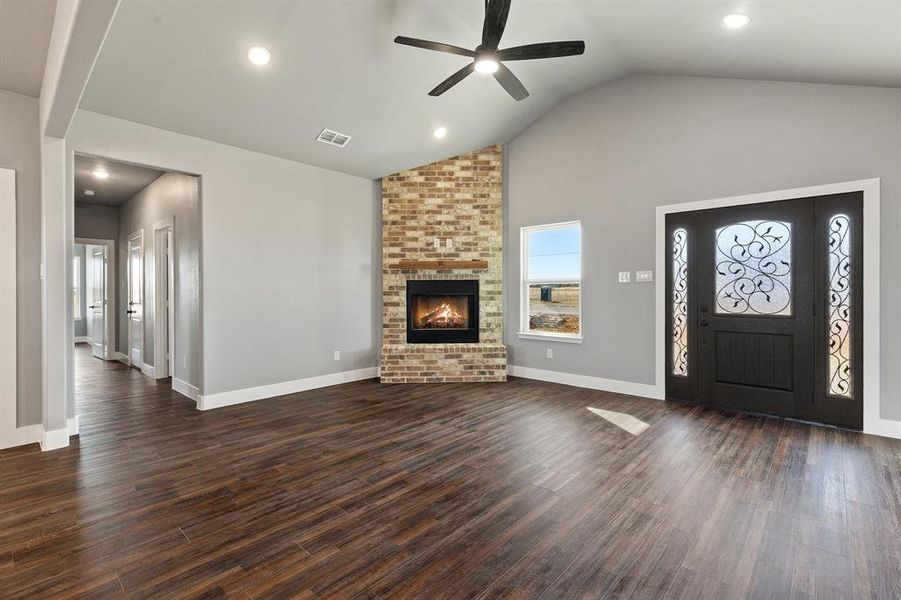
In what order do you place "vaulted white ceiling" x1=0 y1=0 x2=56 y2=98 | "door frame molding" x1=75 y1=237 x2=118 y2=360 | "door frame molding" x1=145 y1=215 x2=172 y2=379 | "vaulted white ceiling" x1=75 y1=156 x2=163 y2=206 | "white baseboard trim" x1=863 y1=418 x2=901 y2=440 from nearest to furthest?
"vaulted white ceiling" x1=0 y1=0 x2=56 y2=98
"white baseboard trim" x1=863 y1=418 x2=901 y2=440
"vaulted white ceiling" x1=75 y1=156 x2=163 y2=206
"door frame molding" x1=145 y1=215 x2=172 y2=379
"door frame molding" x1=75 y1=237 x2=118 y2=360

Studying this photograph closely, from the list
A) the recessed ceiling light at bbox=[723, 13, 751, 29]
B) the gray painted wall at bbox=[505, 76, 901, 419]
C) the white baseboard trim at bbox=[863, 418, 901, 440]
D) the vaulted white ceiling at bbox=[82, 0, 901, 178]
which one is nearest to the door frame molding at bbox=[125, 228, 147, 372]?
the vaulted white ceiling at bbox=[82, 0, 901, 178]

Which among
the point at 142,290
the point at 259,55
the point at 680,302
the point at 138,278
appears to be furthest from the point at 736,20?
the point at 138,278

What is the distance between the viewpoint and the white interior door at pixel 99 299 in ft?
26.3

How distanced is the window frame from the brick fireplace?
298 millimetres

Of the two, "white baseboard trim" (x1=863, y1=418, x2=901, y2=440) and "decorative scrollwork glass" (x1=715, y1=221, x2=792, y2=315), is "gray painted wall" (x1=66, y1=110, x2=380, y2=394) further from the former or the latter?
"white baseboard trim" (x1=863, y1=418, x2=901, y2=440)

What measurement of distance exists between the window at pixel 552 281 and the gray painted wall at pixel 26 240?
5.06 m

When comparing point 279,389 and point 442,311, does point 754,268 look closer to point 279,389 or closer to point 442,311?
point 442,311

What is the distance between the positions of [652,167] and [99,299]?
10310mm

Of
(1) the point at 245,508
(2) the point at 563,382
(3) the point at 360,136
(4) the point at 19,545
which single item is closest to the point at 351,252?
(3) the point at 360,136

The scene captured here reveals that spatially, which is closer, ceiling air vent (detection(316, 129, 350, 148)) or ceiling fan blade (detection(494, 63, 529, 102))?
ceiling fan blade (detection(494, 63, 529, 102))

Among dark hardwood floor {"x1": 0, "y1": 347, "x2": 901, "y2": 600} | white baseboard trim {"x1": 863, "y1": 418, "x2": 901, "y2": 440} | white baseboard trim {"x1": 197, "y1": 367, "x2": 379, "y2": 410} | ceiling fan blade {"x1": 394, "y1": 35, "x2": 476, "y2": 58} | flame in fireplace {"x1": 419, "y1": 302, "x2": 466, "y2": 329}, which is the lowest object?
dark hardwood floor {"x1": 0, "y1": 347, "x2": 901, "y2": 600}

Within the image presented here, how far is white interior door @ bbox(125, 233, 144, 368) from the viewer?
6684mm

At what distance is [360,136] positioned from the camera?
15.7ft

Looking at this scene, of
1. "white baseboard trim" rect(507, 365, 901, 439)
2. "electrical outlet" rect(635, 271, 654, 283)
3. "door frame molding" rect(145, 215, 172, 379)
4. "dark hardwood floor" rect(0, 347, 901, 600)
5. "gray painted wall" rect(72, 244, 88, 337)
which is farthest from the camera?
"gray painted wall" rect(72, 244, 88, 337)
